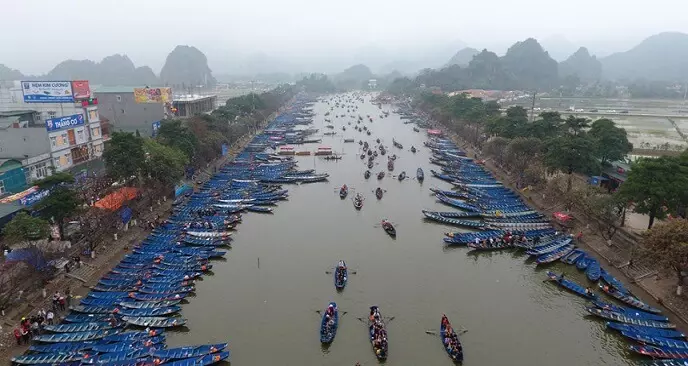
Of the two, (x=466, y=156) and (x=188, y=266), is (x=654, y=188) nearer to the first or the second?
(x=188, y=266)

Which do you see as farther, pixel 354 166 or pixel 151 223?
pixel 354 166

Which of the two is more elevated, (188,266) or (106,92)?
(106,92)

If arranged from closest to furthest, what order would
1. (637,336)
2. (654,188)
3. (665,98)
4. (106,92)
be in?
(637,336) → (654,188) → (106,92) → (665,98)

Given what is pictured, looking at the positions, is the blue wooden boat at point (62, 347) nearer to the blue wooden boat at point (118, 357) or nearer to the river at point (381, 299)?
the blue wooden boat at point (118, 357)

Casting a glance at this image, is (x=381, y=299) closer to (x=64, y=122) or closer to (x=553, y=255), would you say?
(x=553, y=255)

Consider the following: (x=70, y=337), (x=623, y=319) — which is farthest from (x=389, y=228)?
(x=70, y=337)

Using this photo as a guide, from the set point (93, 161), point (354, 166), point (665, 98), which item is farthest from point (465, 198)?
point (665, 98)
